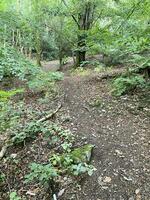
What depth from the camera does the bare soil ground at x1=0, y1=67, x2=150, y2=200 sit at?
3494 mm

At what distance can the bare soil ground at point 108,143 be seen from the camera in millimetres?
3494

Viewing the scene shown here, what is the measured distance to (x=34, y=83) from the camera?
7.24 m

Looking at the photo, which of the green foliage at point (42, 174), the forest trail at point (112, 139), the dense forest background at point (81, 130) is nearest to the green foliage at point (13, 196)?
the dense forest background at point (81, 130)

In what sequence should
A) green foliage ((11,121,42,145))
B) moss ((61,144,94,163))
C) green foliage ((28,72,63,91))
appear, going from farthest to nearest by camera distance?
green foliage ((28,72,63,91)) < green foliage ((11,121,42,145)) < moss ((61,144,94,163))

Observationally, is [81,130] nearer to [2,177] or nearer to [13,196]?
[2,177]

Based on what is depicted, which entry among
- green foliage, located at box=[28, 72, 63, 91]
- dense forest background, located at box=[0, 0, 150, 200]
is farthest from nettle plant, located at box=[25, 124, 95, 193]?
green foliage, located at box=[28, 72, 63, 91]

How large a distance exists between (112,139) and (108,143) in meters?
0.17

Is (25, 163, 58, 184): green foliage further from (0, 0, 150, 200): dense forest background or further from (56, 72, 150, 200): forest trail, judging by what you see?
(56, 72, 150, 200): forest trail

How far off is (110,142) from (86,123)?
2.98 ft

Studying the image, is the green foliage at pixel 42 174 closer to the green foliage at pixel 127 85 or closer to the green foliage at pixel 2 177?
the green foliage at pixel 2 177

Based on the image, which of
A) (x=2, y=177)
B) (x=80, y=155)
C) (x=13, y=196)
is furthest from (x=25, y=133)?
(x=13, y=196)

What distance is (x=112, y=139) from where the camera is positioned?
184 inches

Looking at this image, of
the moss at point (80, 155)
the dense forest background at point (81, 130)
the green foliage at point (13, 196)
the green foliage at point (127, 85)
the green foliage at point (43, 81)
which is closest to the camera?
the green foliage at point (13, 196)

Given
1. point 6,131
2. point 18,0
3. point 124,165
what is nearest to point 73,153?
point 124,165
